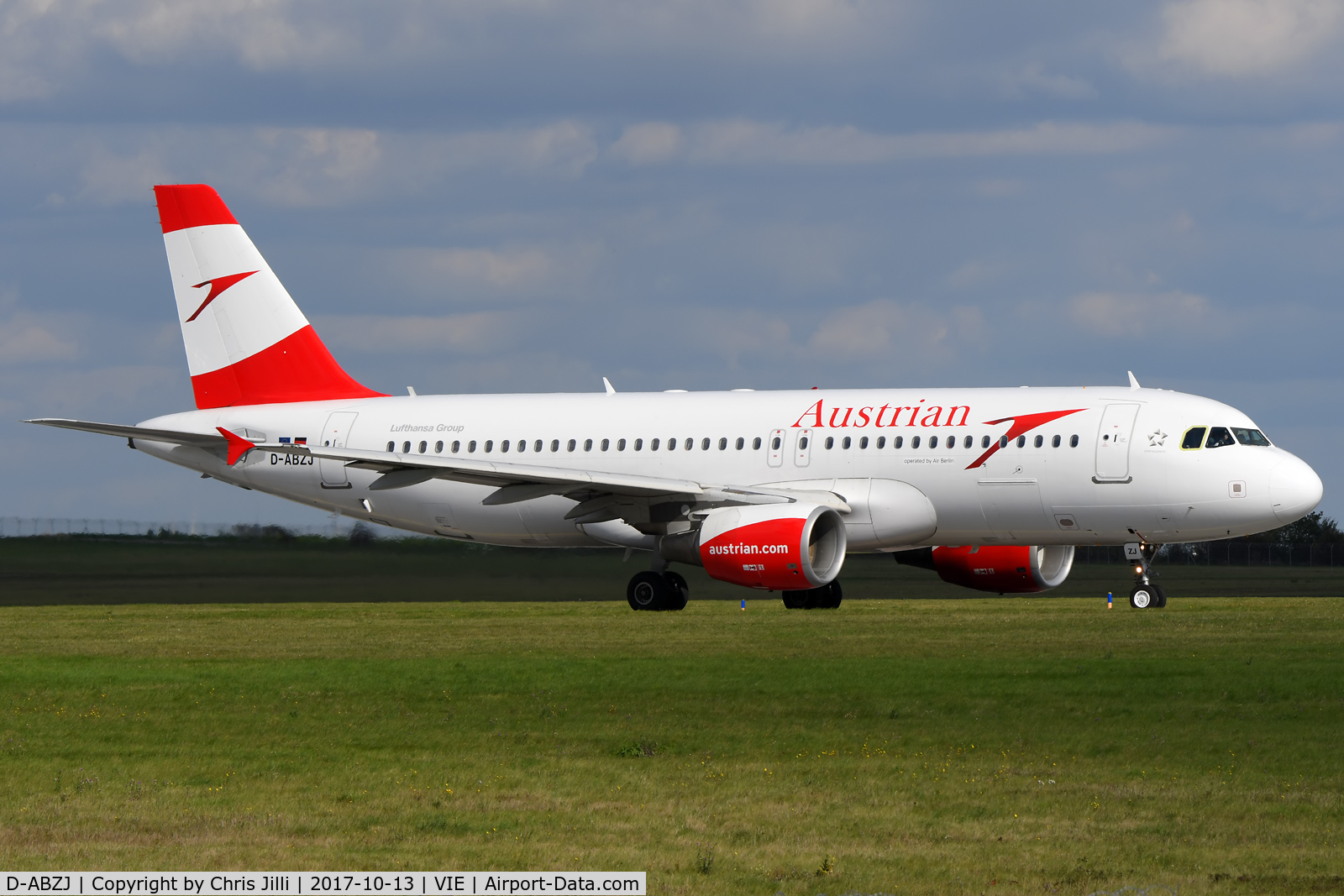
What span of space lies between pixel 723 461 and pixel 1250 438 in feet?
28.9

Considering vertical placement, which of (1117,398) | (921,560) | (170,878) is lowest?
(170,878)

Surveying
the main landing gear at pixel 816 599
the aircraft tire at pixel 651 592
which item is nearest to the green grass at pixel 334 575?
the main landing gear at pixel 816 599

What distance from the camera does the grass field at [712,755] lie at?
A: 921 centimetres

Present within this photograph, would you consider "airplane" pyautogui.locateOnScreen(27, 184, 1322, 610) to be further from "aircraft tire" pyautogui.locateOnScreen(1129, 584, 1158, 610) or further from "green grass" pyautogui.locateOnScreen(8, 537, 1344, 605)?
"green grass" pyautogui.locateOnScreen(8, 537, 1344, 605)

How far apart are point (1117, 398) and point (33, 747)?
1998 centimetres

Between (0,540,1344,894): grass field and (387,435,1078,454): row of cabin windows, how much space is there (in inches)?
155

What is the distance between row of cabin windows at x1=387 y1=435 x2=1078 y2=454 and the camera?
28.8 meters

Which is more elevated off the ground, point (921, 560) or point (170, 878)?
point (921, 560)

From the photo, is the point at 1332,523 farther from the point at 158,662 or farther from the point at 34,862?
the point at 34,862

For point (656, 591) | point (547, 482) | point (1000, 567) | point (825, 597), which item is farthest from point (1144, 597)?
point (547, 482)

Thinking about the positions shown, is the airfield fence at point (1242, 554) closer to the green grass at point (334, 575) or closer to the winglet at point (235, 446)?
the green grass at point (334, 575)

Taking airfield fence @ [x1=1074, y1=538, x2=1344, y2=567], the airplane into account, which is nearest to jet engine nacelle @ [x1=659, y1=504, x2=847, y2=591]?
the airplane

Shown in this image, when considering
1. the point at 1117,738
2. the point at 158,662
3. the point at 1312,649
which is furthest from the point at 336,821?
the point at 1312,649

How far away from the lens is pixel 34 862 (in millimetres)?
9047
